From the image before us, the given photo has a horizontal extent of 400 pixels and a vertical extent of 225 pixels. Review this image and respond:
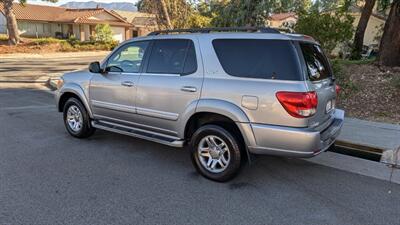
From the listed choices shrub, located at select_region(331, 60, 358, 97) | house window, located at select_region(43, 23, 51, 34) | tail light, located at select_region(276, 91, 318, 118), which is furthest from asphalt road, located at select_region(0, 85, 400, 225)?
house window, located at select_region(43, 23, 51, 34)

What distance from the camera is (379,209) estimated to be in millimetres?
3869

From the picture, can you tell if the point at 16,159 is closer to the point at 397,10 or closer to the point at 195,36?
the point at 195,36

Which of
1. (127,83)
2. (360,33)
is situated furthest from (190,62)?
(360,33)

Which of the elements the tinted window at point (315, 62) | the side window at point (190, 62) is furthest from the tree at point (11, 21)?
the tinted window at point (315, 62)

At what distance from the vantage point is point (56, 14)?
47531mm

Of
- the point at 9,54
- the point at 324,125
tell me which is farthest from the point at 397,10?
the point at 9,54

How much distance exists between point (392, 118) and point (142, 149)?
5205 millimetres

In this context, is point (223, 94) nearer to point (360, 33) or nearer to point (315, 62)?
point (315, 62)

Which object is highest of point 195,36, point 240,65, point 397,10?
point 397,10

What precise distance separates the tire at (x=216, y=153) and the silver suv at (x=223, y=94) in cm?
1

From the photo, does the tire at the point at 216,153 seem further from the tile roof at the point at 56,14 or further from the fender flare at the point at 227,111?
the tile roof at the point at 56,14

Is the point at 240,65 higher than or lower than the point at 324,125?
higher

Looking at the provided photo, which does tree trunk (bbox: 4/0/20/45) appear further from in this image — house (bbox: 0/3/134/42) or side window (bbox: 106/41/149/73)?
side window (bbox: 106/41/149/73)

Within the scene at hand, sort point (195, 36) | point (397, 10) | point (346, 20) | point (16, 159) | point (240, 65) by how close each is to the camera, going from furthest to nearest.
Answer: point (346, 20) < point (397, 10) < point (16, 159) < point (195, 36) < point (240, 65)
